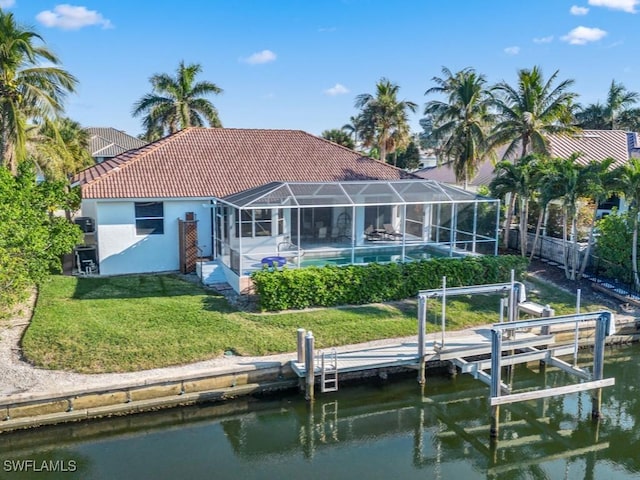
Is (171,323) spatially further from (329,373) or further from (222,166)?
(222,166)

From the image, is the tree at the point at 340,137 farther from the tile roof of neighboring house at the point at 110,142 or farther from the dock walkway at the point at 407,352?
the dock walkway at the point at 407,352

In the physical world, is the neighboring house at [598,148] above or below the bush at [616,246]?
above

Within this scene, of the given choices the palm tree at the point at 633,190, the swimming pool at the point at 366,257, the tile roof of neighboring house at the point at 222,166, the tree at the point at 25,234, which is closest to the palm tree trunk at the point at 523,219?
the palm tree at the point at 633,190

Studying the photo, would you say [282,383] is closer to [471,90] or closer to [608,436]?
[608,436]

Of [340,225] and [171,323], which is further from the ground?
[340,225]

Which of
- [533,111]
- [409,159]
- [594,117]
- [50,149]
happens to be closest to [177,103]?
[50,149]

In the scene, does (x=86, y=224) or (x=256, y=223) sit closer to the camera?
(x=256, y=223)

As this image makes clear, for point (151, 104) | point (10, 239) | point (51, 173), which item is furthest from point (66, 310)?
point (151, 104)

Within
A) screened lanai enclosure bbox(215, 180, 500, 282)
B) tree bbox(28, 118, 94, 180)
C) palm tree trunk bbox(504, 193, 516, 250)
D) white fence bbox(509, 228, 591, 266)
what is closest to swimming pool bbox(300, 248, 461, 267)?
screened lanai enclosure bbox(215, 180, 500, 282)
